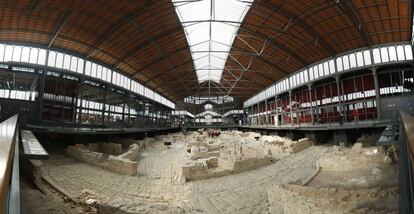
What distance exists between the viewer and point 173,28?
24.9 metres

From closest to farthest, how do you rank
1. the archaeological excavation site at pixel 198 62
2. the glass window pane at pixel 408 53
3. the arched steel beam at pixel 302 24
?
the archaeological excavation site at pixel 198 62 < the arched steel beam at pixel 302 24 < the glass window pane at pixel 408 53

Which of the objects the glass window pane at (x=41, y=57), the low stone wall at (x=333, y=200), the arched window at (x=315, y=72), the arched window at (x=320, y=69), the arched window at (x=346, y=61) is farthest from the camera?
the arched window at (x=315, y=72)

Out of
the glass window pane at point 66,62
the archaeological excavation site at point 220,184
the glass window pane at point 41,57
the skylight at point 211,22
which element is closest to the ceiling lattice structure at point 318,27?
the skylight at point 211,22

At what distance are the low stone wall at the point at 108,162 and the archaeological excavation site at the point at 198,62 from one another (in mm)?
87

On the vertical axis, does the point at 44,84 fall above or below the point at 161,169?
above

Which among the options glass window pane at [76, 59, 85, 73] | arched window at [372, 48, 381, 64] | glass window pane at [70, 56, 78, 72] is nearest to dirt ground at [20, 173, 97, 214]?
glass window pane at [70, 56, 78, 72]

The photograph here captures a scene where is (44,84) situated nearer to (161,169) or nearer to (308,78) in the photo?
(161,169)

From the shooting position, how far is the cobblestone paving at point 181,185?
996cm

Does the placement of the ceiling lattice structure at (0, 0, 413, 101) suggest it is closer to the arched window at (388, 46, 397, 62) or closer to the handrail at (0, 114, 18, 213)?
the arched window at (388, 46, 397, 62)

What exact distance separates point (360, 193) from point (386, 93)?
71.3 ft

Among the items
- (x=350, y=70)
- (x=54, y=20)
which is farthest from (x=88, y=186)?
(x=350, y=70)

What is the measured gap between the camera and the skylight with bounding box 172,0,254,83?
2186 cm

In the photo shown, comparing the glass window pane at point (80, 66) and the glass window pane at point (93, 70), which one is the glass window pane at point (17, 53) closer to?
the glass window pane at point (80, 66)

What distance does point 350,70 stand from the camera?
2506 cm
